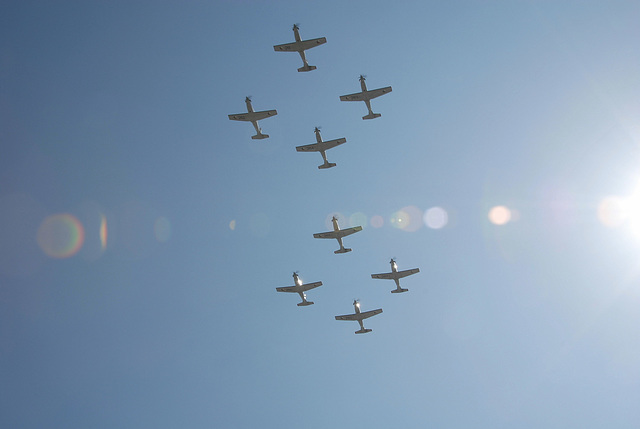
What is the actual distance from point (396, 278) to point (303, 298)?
1709 centimetres

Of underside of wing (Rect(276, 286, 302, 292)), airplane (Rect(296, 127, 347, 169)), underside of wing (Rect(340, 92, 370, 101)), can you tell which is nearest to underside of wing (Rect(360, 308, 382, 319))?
underside of wing (Rect(276, 286, 302, 292))

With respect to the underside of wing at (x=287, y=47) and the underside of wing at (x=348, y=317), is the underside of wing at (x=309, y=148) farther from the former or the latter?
the underside of wing at (x=348, y=317)

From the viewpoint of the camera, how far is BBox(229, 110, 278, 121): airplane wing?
90375 millimetres

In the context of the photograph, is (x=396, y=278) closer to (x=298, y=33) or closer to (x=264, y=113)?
(x=264, y=113)

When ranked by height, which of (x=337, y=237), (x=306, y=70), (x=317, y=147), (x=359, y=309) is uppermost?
(x=306, y=70)

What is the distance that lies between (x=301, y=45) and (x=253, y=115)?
13.5 m

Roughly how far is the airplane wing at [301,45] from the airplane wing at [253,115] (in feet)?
32.3

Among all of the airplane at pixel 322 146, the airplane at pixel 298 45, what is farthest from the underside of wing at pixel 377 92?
the airplane at pixel 298 45

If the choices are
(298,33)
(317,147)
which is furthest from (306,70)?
(317,147)

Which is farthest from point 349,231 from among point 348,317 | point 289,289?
point 348,317

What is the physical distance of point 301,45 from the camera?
86000mm

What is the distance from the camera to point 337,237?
314 ft

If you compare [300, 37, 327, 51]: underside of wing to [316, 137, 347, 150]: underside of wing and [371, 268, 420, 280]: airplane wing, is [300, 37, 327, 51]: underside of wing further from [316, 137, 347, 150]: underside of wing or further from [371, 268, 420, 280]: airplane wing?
[371, 268, 420, 280]: airplane wing

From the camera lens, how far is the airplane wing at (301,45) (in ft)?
281
